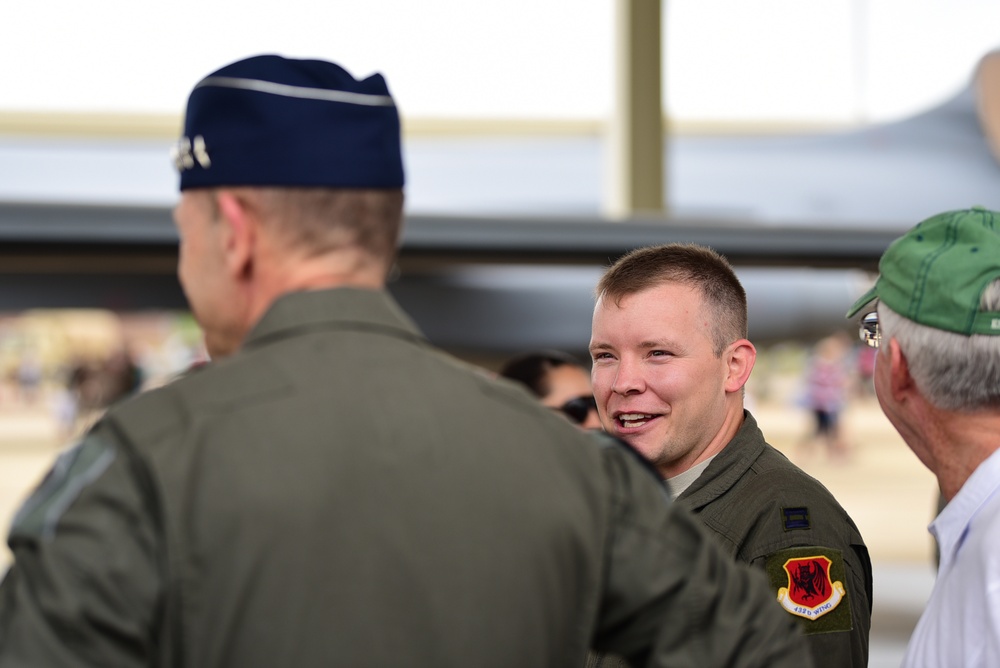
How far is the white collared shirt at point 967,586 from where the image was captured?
1.20 m

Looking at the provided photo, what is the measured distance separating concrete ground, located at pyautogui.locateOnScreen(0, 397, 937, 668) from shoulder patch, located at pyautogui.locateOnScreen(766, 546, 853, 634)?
4.66 m

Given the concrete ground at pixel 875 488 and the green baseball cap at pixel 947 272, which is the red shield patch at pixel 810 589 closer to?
the green baseball cap at pixel 947 272

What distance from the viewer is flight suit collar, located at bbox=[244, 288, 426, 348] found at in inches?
42.4

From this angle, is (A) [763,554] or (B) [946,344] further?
(A) [763,554]

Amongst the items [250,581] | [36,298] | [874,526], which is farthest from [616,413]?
[874,526]

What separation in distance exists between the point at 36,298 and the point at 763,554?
8012 mm

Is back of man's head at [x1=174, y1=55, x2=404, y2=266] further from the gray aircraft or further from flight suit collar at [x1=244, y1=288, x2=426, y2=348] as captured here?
the gray aircraft

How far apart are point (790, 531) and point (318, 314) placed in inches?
37.7

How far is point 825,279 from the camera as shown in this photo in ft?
31.2

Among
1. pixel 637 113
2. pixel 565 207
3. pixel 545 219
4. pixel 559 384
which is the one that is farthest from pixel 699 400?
pixel 565 207

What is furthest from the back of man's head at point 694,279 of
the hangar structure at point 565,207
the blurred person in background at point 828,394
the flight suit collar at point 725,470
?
the blurred person in background at point 828,394

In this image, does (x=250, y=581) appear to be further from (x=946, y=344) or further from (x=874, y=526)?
(x=874, y=526)

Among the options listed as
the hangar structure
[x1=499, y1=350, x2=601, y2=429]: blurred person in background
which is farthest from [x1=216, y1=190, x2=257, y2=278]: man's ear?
the hangar structure

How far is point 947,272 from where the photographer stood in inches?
51.2
